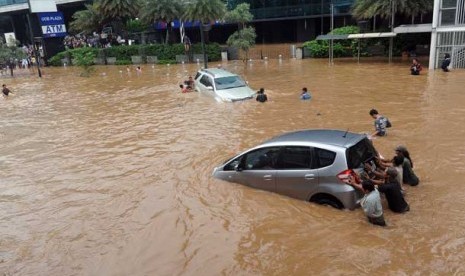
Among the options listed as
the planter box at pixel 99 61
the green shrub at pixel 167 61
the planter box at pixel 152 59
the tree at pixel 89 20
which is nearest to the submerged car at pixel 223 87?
the green shrub at pixel 167 61

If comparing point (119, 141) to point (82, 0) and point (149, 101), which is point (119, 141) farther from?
point (82, 0)

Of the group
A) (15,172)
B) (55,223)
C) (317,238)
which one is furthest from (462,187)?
(15,172)

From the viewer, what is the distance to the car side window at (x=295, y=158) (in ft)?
26.4

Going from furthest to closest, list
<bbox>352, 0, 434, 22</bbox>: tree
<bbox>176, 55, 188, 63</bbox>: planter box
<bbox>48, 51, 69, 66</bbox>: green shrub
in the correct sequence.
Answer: <bbox>48, 51, 69, 66</bbox>: green shrub, <bbox>176, 55, 188, 63</bbox>: planter box, <bbox>352, 0, 434, 22</bbox>: tree

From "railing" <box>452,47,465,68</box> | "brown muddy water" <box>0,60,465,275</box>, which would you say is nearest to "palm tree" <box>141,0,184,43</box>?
"brown muddy water" <box>0,60,465,275</box>

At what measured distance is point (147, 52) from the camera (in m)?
44.0

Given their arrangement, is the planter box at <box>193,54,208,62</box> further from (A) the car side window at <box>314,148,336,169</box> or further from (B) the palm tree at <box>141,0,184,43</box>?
(A) the car side window at <box>314,148,336,169</box>

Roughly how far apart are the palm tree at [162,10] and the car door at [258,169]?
33127 millimetres

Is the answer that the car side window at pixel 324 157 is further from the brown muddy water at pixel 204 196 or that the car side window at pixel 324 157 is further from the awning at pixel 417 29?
the awning at pixel 417 29

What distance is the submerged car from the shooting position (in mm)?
19062

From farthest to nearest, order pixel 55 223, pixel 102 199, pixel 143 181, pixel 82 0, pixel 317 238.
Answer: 1. pixel 82 0
2. pixel 143 181
3. pixel 102 199
4. pixel 55 223
5. pixel 317 238

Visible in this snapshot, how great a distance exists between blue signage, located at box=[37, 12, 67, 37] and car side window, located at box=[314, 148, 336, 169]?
4915 cm

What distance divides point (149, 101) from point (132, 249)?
50.2 feet

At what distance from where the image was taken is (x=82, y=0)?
54.1 meters
